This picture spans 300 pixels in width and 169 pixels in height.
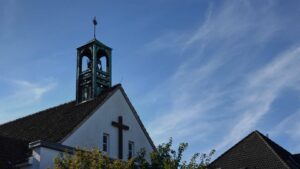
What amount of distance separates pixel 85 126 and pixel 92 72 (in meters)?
4.33

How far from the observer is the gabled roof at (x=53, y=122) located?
25.1 metres

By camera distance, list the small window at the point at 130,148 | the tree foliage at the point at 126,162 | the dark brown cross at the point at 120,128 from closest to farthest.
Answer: the tree foliage at the point at 126,162 < the dark brown cross at the point at 120,128 < the small window at the point at 130,148

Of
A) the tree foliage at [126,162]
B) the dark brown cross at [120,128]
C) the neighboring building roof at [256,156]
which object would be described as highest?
the neighboring building roof at [256,156]

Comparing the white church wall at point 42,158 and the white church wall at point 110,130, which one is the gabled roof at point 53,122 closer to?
the white church wall at point 110,130

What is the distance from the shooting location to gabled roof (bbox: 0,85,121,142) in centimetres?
2507

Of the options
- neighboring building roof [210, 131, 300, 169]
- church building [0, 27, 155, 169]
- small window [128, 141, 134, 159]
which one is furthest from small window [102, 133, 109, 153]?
neighboring building roof [210, 131, 300, 169]

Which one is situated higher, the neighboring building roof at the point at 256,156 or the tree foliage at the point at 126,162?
the neighboring building roof at the point at 256,156

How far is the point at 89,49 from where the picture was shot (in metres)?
→ 29.8

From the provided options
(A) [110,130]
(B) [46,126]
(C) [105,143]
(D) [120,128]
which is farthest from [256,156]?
(B) [46,126]

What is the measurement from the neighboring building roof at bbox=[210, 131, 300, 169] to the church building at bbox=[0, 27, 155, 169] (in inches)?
403

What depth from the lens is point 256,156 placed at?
36844 mm

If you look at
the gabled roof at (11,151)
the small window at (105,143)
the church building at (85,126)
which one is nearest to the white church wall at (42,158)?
the church building at (85,126)

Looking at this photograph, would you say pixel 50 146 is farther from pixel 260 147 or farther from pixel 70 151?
pixel 260 147

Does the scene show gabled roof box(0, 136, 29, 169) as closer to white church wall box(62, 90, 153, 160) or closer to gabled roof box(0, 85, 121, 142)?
gabled roof box(0, 85, 121, 142)
